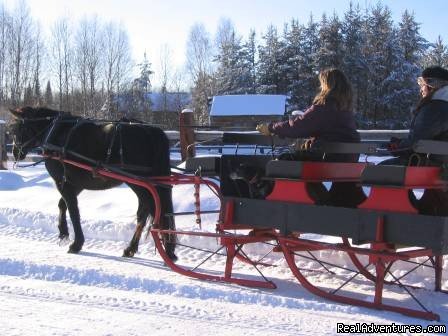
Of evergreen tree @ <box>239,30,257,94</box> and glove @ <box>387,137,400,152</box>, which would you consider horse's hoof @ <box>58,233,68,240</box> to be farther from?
evergreen tree @ <box>239,30,257,94</box>

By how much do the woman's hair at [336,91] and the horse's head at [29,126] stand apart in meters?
3.87

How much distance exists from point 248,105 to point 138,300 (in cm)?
2842

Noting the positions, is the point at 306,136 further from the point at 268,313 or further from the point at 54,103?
the point at 54,103

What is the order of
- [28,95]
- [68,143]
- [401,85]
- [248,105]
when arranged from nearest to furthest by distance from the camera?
[68,143] → [248,105] → [401,85] → [28,95]

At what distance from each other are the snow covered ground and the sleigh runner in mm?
187

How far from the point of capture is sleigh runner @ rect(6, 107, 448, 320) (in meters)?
3.91

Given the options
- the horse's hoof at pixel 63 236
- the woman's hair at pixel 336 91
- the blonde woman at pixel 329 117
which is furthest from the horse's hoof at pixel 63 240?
the woman's hair at pixel 336 91

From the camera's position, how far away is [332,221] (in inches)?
166

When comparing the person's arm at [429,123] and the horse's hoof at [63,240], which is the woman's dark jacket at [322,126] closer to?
the person's arm at [429,123]

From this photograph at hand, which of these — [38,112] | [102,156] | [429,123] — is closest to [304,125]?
[429,123]

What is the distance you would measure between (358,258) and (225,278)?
1453 mm

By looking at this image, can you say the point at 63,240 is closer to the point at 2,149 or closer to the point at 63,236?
the point at 63,236

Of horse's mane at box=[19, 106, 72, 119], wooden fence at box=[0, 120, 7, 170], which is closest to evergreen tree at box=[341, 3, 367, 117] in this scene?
wooden fence at box=[0, 120, 7, 170]

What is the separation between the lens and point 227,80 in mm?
41938
